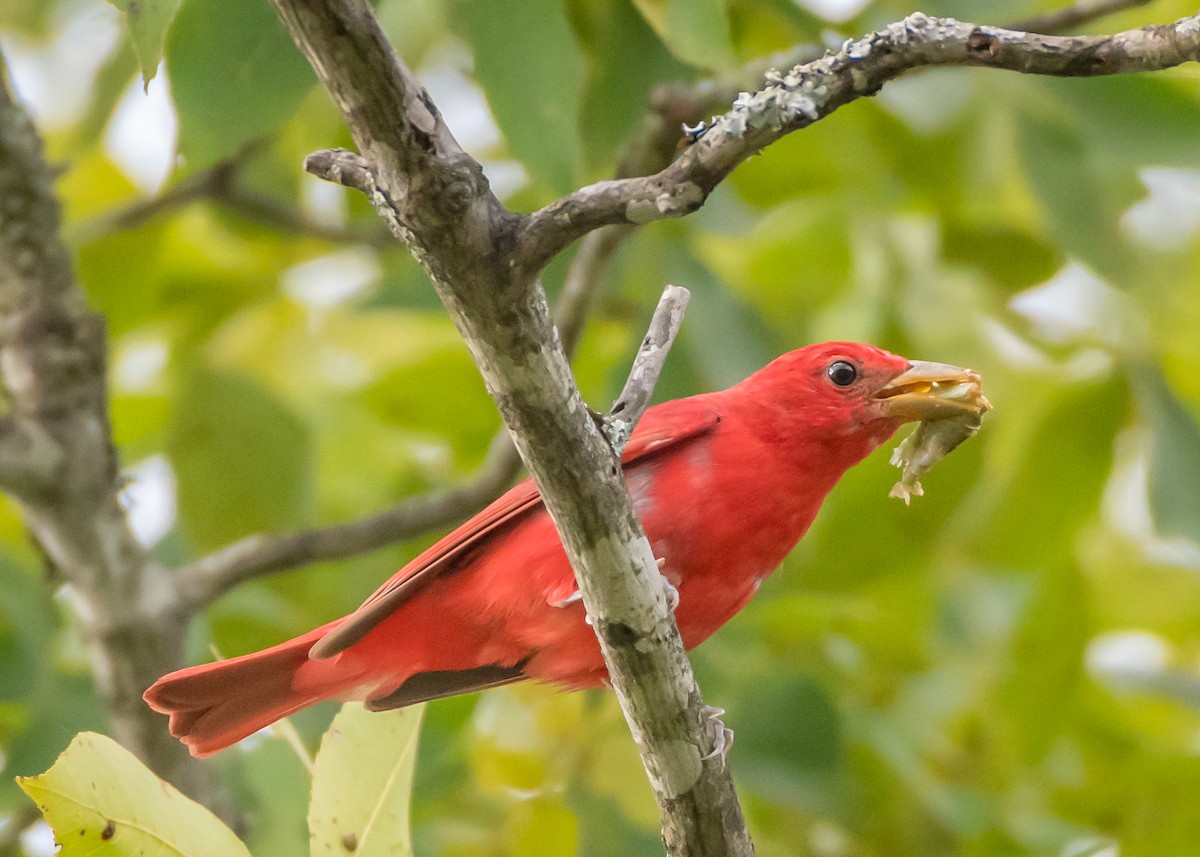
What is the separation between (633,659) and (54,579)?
208 cm

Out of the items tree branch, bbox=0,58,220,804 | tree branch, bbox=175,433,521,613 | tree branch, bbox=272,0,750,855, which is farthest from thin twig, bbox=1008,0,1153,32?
tree branch, bbox=0,58,220,804

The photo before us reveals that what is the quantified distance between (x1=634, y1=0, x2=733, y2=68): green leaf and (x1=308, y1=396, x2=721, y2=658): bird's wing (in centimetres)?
71

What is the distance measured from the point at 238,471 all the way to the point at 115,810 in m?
2.25

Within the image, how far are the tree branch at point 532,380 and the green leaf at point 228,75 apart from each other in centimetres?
105

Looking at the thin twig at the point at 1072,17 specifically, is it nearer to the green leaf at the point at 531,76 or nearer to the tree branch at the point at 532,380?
the green leaf at the point at 531,76

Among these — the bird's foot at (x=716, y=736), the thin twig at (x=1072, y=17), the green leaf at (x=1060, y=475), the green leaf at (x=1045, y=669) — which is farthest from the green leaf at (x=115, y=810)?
the green leaf at (x=1060, y=475)

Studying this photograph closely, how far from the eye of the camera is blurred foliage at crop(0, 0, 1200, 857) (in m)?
3.77

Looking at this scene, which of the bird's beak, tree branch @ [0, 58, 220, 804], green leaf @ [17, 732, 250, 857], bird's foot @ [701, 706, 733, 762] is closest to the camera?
green leaf @ [17, 732, 250, 857]

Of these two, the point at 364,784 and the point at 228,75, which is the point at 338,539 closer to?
the point at 228,75

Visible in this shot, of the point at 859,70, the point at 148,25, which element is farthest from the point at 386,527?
the point at 859,70

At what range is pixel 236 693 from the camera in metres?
2.73

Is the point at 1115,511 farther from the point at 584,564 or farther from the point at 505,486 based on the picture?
the point at 584,564

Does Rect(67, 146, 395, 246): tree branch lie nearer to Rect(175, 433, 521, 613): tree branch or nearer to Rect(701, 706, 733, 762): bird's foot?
Rect(175, 433, 521, 613): tree branch

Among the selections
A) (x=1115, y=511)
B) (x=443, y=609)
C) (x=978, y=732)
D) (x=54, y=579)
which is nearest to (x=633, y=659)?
(x=443, y=609)
